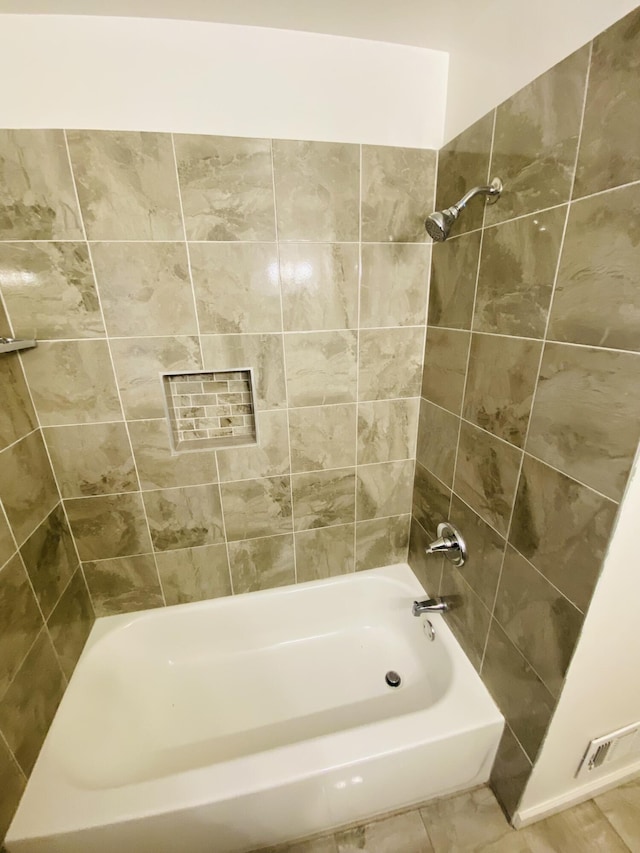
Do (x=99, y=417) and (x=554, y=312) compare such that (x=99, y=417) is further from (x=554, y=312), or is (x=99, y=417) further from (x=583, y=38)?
(x=583, y=38)

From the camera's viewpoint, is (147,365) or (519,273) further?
(147,365)

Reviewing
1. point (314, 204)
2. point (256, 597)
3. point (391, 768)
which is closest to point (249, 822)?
point (391, 768)

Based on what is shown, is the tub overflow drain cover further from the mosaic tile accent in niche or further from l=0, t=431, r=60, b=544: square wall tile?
l=0, t=431, r=60, b=544: square wall tile

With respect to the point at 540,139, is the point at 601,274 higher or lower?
lower

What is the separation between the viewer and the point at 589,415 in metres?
0.67

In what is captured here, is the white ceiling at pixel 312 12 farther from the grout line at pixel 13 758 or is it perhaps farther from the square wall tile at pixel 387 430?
the grout line at pixel 13 758

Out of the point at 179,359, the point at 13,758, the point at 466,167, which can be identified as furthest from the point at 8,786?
the point at 466,167

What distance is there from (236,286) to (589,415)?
3.29ft

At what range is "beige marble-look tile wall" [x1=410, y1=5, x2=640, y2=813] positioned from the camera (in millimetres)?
607

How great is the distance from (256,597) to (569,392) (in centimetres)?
135

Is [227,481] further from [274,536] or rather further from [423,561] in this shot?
[423,561]

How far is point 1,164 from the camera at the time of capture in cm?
89

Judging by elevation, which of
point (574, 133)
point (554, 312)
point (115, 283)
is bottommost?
point (554, 312)

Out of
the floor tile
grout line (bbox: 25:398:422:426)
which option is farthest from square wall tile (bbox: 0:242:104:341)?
the floor tile
